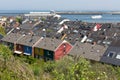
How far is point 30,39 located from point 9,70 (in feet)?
91.4

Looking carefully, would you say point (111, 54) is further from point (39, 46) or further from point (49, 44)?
point (39, 46)

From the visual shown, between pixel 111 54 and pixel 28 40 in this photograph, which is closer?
pixel 111 54

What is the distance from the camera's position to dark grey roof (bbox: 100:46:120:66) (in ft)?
79.1

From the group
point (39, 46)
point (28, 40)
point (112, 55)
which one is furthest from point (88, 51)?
point (28, 40)

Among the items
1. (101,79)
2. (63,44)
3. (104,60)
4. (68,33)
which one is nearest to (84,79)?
(101,79)

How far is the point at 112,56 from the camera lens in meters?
25.0

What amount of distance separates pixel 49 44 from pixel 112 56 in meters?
7.95

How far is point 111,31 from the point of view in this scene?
4212cm

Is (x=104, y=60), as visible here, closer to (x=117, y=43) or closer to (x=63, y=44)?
(x=117, y=43)

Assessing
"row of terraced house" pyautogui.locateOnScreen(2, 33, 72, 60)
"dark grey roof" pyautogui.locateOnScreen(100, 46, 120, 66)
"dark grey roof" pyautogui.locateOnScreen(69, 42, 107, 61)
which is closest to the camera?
"dark grey roof" pyautogui.locateOnScreen(100, 46, 120, 66)

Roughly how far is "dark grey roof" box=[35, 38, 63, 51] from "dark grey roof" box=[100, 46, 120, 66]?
18.7ft

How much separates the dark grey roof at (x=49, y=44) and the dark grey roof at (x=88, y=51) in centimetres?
202

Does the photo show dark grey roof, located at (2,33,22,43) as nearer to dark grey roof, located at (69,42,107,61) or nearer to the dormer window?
dark grey roof, located at (69,42,107,61)

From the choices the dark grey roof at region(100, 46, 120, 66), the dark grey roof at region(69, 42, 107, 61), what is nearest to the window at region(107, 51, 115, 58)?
the dark grey roof at region(100, 46, 120, 66)
